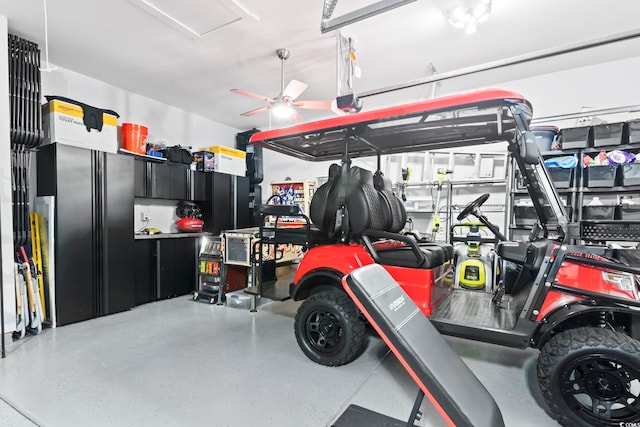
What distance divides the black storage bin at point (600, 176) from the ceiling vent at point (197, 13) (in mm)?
4259

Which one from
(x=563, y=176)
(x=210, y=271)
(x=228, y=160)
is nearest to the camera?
(x=563, y=176)

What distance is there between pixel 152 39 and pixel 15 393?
364cm

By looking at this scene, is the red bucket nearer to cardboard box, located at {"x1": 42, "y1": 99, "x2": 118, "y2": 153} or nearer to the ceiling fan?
cardboard box, located at {"x1": 42, "y1": 99, "x2": 118, "y2": 153}

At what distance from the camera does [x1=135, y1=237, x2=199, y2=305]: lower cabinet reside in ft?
14.6

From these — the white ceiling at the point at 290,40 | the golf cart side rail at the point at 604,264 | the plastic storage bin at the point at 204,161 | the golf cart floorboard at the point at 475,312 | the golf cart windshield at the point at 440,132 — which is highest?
the white ceiling at the point at 290,40

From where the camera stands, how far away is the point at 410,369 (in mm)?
1198

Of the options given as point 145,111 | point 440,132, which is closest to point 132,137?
point 145,111

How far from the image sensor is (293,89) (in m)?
3.88

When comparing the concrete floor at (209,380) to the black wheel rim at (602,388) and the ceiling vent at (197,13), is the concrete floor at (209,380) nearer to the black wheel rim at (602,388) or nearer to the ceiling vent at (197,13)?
the black wheel rim at (602,388)

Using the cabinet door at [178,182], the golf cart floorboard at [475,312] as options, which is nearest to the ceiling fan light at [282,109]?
the cabinet door at [178,182]

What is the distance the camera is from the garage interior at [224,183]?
213cm

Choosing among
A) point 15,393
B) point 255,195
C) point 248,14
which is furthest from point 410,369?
point 255,195

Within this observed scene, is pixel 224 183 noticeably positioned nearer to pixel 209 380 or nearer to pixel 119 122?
pixel 119 122

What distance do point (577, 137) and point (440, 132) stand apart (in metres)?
2.35
